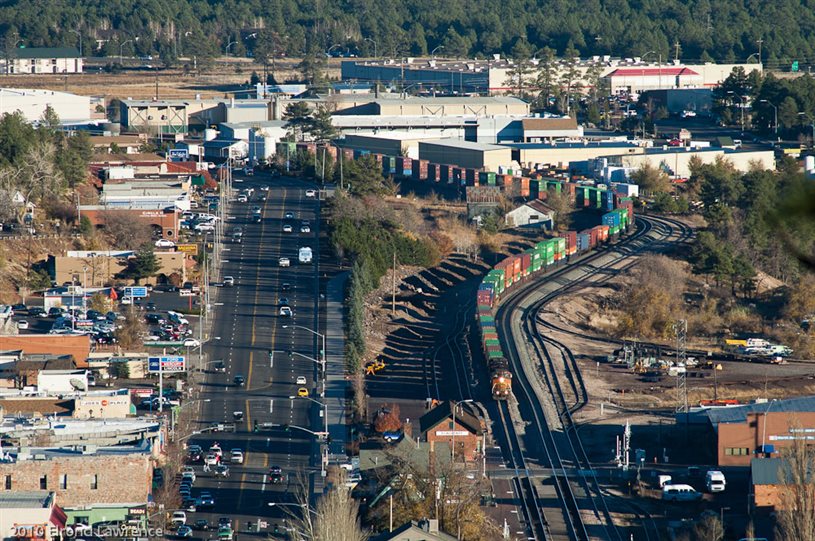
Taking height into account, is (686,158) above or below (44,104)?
below

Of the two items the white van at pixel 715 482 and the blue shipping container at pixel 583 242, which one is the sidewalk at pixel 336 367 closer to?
the white van at pixel 715 482

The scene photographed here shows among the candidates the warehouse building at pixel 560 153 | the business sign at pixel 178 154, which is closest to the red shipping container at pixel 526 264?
the warehouse building at pixel 560 153

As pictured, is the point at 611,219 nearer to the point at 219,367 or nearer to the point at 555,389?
the point at 555,389

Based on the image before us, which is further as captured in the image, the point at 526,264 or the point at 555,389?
the point at 526,264

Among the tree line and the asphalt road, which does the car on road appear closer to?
the asphalt road

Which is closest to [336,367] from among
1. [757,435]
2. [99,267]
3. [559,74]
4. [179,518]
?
[757,435]

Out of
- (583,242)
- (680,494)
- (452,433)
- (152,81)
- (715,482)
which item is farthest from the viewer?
(152,81)

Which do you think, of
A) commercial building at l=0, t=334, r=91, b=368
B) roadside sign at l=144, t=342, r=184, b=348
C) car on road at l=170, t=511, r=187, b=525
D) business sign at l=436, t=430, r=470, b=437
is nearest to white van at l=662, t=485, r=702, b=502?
business sign at l=436, t=430, r=470, b=437
